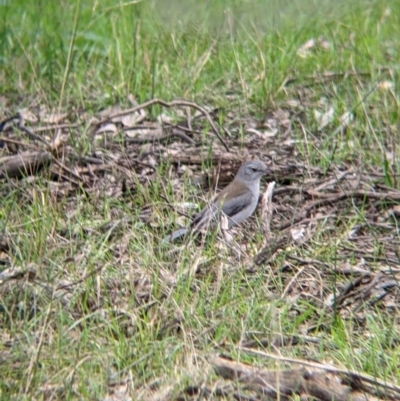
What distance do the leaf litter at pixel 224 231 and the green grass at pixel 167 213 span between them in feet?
0.09

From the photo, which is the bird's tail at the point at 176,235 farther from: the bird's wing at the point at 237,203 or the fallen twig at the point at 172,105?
the fallen twig at the point at 172,105

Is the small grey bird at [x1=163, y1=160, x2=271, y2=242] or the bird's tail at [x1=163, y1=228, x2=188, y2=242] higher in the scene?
the bird's tail at [x1=163, y1=228, x2=188, y2=242]

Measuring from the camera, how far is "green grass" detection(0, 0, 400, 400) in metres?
4.57

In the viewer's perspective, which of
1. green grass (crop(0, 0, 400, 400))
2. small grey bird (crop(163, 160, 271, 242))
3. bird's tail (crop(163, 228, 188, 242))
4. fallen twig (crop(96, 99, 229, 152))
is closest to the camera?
green grass (crop(0, 0, 400, 400))

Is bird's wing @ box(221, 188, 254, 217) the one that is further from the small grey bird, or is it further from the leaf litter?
the leaf litter

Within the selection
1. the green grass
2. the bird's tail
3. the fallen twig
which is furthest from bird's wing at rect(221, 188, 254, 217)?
the fallen twig

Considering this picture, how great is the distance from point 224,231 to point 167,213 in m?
0.52

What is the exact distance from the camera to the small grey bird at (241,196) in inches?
257

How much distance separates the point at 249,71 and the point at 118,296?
3.63 metres

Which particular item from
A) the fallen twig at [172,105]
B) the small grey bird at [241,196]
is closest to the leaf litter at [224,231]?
the fallen twig at [172,105]

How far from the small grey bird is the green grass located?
261mm

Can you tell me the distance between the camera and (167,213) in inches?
249

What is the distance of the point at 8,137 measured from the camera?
762cm

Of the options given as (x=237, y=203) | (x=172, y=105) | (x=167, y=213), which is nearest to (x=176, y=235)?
(x=167, y=213)
